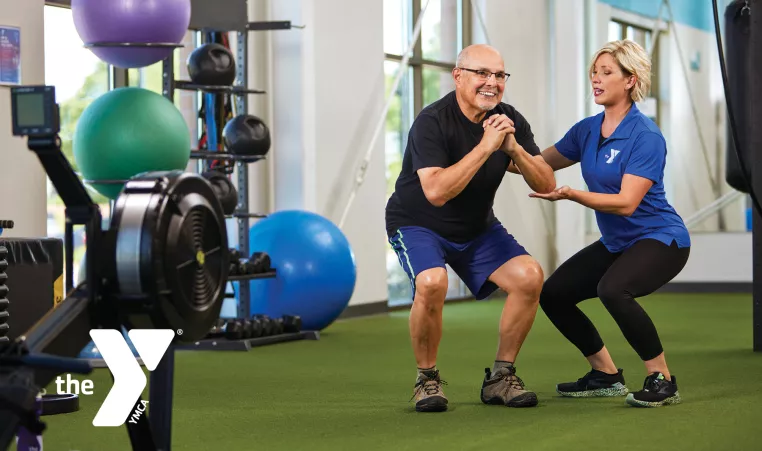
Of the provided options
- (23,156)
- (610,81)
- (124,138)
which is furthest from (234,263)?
(610,81)

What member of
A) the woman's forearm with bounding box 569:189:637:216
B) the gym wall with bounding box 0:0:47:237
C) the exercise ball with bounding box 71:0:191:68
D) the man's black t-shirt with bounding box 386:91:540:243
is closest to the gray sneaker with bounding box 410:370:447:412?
the man's black t-shirt with bounding box 386:91:540:243

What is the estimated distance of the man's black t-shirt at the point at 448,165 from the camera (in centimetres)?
378

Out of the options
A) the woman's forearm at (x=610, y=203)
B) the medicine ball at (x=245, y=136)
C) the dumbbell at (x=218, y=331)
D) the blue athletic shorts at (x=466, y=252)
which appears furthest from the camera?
the dumbbell at (x=218, y=331)

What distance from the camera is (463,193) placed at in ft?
12.6

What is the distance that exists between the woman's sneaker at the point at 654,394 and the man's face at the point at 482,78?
1.03 metres

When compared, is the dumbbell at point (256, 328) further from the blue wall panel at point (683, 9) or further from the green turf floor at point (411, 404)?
the blue wall panel at point (683, 9)

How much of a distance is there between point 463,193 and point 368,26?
4201 millimetres

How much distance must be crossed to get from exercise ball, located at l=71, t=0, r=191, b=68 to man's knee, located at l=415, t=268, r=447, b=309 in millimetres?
1577

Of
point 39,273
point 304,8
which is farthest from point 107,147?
point 304,8

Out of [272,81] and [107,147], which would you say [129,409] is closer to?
A: [107,147]

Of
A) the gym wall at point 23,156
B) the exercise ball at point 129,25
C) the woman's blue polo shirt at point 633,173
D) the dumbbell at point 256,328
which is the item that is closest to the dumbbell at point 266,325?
the dumbbell at point 256,328

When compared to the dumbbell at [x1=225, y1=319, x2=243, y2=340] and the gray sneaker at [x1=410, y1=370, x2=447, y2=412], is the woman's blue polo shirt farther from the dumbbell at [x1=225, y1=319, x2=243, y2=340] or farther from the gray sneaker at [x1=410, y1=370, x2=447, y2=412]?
the dumbbell at [x1=225, y1=319, x2=243, y2=340]

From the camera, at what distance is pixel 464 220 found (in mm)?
3871

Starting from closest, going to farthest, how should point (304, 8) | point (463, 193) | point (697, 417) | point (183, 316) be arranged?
point (183, 316)
point (697, 417)
point (463, 193)
point (304, 8)
